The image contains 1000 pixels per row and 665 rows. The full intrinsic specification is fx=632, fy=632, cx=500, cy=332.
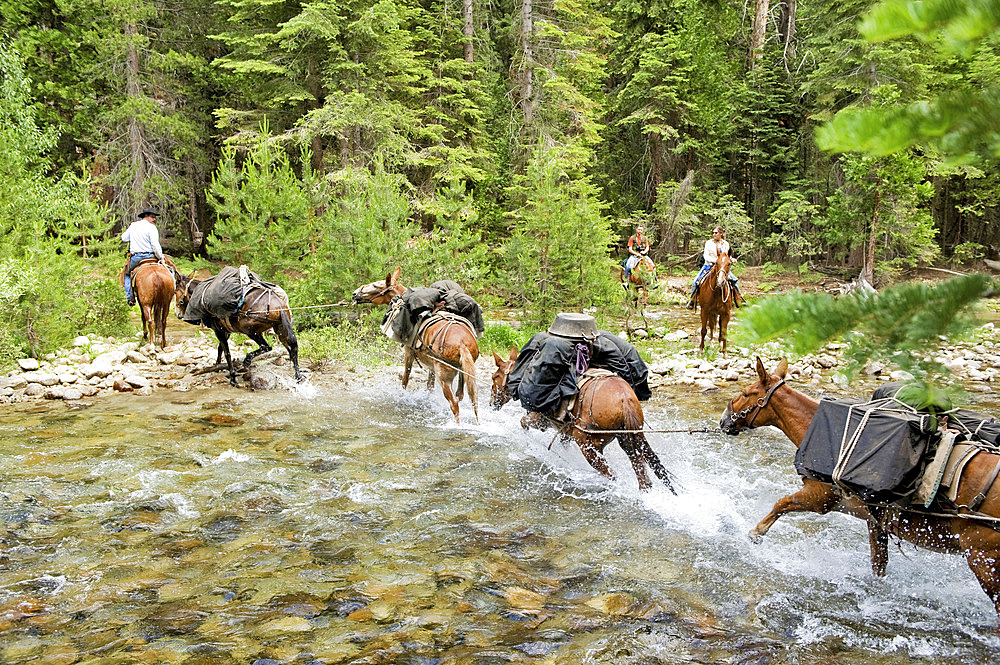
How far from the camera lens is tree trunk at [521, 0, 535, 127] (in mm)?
23531

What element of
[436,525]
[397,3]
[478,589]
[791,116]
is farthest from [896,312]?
[791,116]

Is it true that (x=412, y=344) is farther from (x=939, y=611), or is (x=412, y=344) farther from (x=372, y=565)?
(x=939, y=611)

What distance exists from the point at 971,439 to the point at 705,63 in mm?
25927

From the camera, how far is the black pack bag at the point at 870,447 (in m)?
4.50

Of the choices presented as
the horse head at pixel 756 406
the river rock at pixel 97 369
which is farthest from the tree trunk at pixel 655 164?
the horse head at pixel 756 406

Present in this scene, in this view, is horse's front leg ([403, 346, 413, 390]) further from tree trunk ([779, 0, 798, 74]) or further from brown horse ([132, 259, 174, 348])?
tree trunk ([779, 0, 798, 74])

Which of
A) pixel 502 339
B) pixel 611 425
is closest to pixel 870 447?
pixel 611 425

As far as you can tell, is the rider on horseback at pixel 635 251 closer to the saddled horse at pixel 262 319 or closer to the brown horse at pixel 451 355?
the brown horse at pixel 451 355

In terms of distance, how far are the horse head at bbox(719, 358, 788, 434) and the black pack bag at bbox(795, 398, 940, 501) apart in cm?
64

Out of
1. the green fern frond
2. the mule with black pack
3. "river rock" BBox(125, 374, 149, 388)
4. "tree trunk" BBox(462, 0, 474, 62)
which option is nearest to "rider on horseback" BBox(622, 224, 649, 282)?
"tree trunk" BBox(462, 0, 474, 62)

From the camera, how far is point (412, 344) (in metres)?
10.2

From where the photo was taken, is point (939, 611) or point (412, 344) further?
point (412, 344)

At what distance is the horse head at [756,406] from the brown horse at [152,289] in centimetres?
1149

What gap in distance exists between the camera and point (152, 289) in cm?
1288
